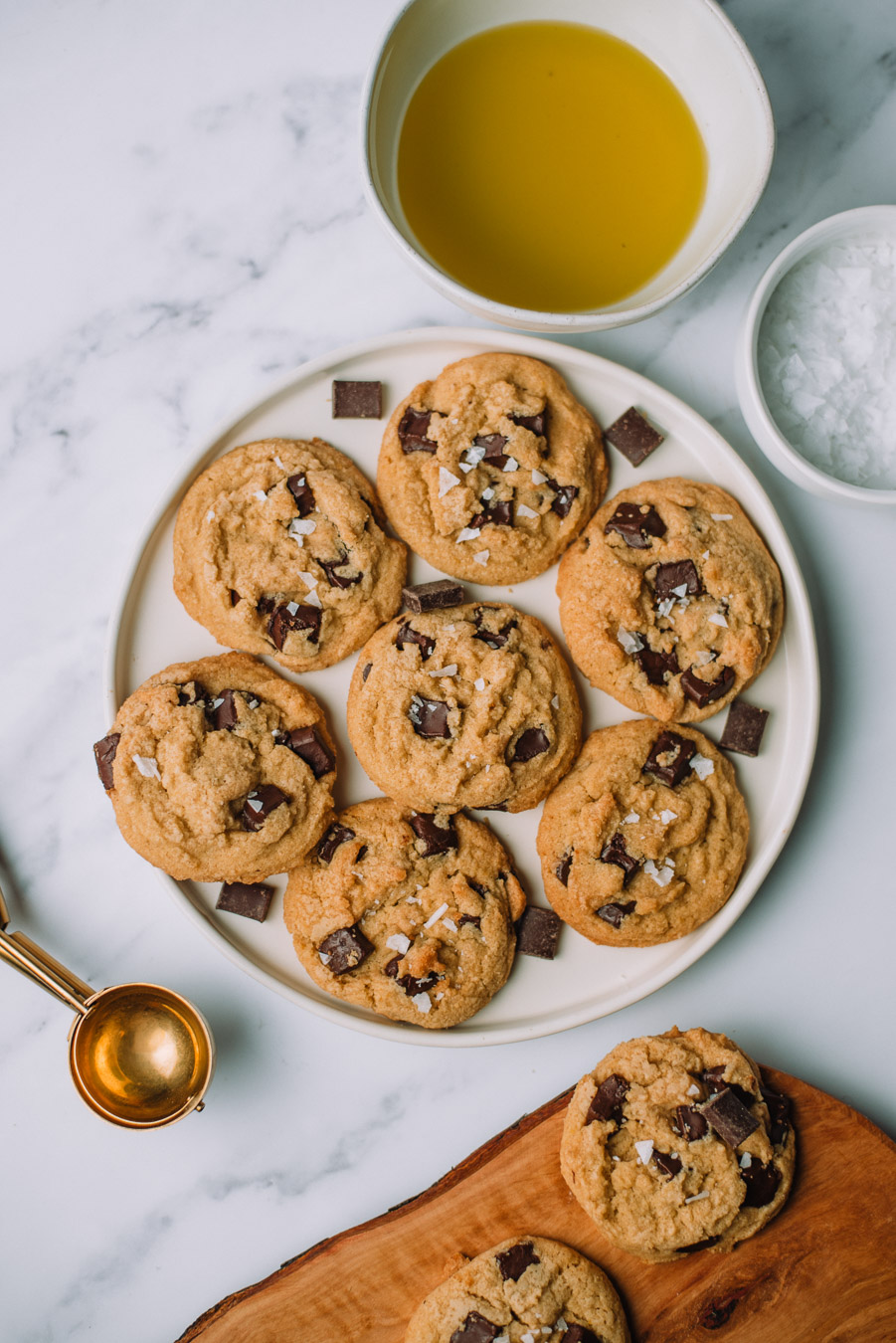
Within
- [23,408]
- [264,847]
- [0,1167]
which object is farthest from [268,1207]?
[23,408]

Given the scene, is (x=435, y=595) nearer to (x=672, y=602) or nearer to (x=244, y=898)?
(x=672, y=602)

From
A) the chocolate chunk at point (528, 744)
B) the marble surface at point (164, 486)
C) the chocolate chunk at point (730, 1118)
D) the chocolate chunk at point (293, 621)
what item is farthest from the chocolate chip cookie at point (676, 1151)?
the chocolate chunk at point (293, 621)

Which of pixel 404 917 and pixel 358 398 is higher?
pixel 358 398

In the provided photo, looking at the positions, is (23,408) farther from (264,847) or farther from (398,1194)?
(398,1194)

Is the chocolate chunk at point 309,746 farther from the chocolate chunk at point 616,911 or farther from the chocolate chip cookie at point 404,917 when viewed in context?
the chocolate chunk at point 616,911

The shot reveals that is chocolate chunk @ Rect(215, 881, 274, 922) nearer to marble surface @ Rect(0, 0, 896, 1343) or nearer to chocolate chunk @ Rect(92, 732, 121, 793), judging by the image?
marble surface @ Rect(0, 0, 896, 1343)

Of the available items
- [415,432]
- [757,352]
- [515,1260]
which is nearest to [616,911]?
[515,1260]
